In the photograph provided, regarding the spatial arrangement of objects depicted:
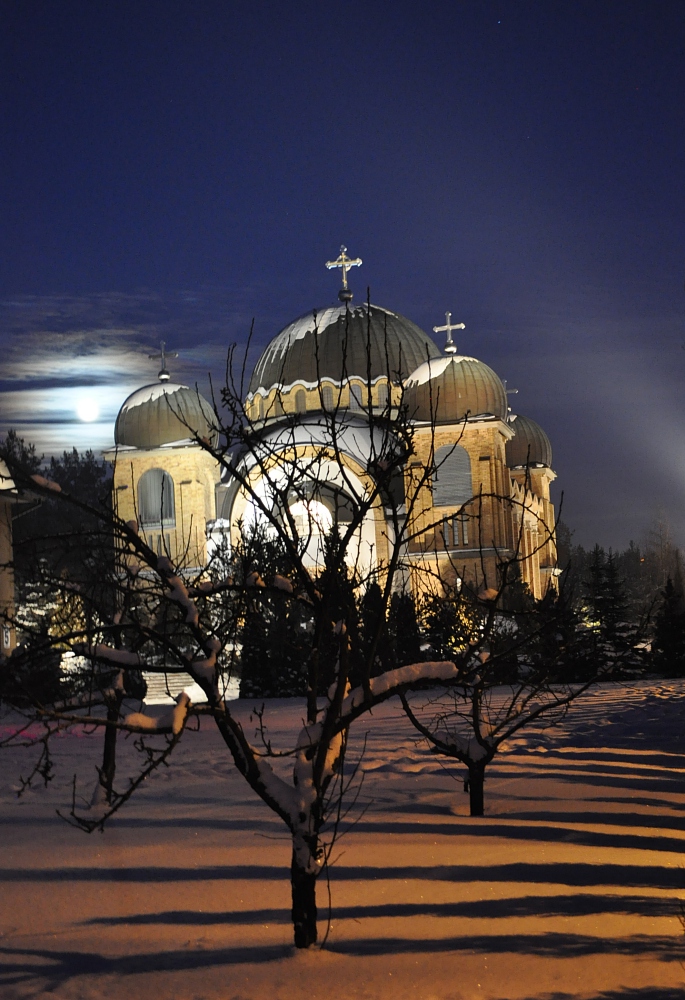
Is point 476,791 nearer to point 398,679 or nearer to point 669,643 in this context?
point 398,679

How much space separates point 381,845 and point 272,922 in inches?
79.6

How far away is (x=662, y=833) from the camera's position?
852cm

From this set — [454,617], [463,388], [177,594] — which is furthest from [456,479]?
[177,594]

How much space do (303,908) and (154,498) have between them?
37.5m

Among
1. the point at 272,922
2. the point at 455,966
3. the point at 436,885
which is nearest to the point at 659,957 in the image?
the point at 455,966

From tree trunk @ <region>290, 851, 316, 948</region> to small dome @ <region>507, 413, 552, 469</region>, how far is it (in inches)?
1753

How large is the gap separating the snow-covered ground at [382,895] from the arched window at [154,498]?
101 feet

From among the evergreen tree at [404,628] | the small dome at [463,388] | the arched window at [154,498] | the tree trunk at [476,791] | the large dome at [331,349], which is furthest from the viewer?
the arched window at [154,498]

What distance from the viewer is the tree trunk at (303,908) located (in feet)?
19.5

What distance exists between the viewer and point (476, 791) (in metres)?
9.48

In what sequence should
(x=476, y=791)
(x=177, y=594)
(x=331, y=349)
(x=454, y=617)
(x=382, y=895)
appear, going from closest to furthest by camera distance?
(x=177, y=594)
(x=382, y=895)
(x=476, y=791)
(x=454, y=617)
(x=331, y=349)

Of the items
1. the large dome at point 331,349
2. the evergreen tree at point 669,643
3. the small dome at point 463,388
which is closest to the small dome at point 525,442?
the large dome at point 331,349

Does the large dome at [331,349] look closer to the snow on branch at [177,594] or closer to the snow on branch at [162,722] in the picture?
the snow on branch at [177,594]

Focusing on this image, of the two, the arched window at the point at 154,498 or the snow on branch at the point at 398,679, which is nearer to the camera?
the snow on branch at the point at 398,679
